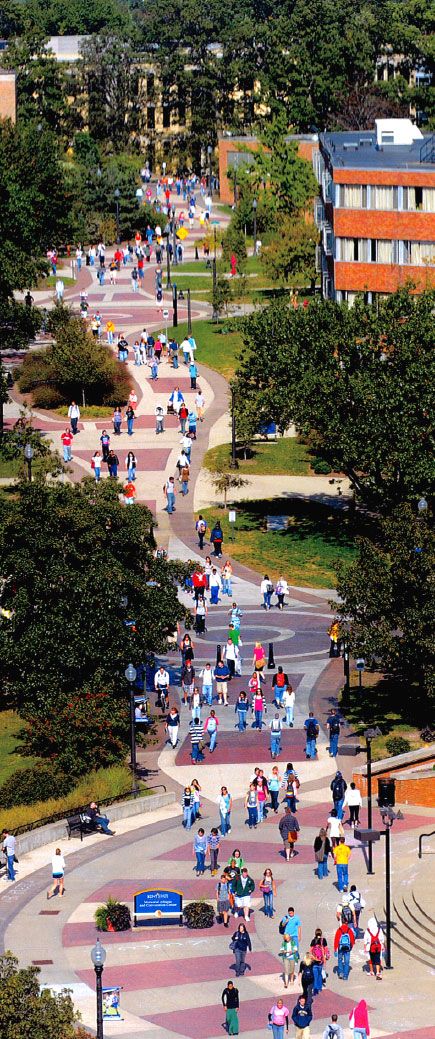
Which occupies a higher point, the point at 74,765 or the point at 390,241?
the point at 390,241

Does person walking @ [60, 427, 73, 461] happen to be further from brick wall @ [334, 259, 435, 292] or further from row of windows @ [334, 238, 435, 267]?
row of windows @ [334, 238, 435, 267]

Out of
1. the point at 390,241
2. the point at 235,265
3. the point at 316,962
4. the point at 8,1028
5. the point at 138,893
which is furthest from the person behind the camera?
the point at 235,265

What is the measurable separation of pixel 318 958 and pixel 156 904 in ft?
15.9

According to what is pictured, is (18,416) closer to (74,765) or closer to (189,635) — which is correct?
(189,635)

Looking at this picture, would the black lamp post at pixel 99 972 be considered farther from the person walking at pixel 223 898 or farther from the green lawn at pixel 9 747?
the green lawn at pixel 9 747

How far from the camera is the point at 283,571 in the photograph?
245 feet

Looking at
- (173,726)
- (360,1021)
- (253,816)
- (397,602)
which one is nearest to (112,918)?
(253,816)

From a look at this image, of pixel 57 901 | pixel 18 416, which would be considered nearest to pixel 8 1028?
pixel 57 901

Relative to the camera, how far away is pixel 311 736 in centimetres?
5769

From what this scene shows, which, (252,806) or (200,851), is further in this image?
(252,806)

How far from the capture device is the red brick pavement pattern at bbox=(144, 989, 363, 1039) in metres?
42.9

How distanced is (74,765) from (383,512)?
20809mm

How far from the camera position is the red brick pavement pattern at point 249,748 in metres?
58.1

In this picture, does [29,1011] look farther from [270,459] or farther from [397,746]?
[270,459]
